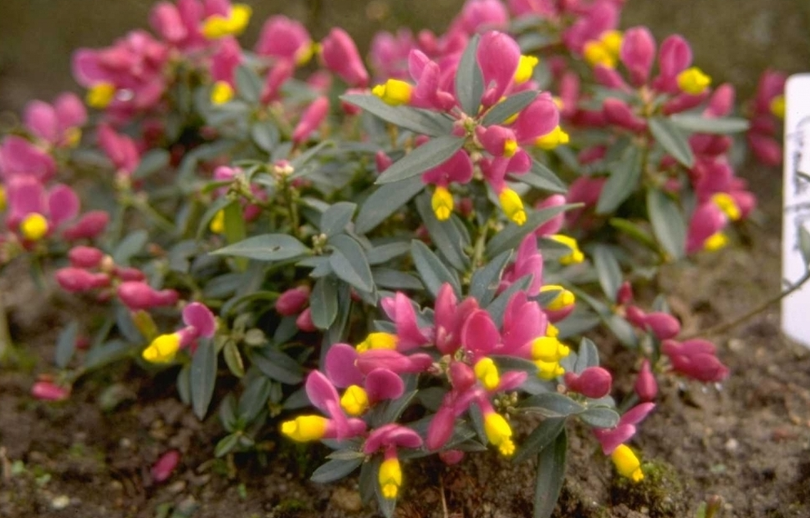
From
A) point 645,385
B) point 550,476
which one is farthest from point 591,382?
point 645,385

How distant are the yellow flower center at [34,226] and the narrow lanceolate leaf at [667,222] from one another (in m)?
1.16

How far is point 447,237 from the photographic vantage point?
1305 millimetres

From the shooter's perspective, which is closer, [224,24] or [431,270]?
[431,270]

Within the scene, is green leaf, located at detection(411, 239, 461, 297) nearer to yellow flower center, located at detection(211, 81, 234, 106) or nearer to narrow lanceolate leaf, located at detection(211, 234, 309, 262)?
narrow lanceolate leaf, located at detection(211, 234, 309, 262)

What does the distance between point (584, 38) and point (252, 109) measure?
72 centimetres

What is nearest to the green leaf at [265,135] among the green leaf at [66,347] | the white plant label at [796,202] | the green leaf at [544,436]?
the green leaf at [66,347]

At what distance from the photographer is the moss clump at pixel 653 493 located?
1283 millimetres

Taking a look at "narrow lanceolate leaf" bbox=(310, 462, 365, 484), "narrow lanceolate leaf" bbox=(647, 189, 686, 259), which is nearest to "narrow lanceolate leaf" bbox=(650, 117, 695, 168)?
"narrow lanceolate leaf" bbox=(647, 189, 686, 259)

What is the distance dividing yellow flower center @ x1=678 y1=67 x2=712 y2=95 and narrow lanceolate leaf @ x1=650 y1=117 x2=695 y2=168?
0.08 metres

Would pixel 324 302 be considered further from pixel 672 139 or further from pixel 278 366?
pixel 672 139

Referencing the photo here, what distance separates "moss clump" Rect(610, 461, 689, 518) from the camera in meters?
1.28

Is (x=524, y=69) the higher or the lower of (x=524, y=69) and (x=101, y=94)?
the higher

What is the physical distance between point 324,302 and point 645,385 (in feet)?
1.77

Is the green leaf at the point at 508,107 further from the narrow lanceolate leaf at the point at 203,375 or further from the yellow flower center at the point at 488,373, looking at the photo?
the narrow lanceolate leaf at the point at 203,375
